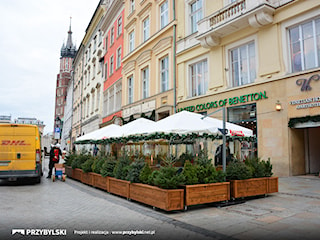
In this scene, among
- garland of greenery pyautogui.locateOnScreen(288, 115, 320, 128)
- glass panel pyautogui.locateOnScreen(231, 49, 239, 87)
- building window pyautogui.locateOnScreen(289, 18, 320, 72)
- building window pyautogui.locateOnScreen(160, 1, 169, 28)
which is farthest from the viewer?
building window pyautogui.locateOnScreen(160, 1, 169, 28)

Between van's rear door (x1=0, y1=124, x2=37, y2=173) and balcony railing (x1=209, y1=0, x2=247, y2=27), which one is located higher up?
balcony railing (x1=209, y1=0, x2=247, y2=27)

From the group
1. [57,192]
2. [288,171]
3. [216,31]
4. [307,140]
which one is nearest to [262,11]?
[216,31]

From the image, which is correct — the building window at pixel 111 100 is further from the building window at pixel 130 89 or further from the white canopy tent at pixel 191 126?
the white canopy tent at pixel 191 126

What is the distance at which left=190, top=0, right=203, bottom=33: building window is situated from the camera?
17.2 meters

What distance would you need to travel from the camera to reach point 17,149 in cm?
1131

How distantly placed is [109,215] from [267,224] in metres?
3.31

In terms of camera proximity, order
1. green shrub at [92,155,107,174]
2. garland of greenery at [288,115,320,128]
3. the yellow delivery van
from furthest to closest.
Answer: the yellow delivery van, green shrub at [92,155,107,174], garland of greenery at [288,115,320,128]

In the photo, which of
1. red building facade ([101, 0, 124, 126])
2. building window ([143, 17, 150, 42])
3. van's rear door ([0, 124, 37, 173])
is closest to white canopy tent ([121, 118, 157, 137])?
van's rear door ([0, 124, 37, 173])

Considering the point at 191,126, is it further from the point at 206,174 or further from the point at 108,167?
the point at 108,167

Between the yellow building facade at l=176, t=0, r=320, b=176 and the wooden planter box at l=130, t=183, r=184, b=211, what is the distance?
22.0 ft

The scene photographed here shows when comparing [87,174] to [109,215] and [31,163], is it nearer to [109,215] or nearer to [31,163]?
[31,163]

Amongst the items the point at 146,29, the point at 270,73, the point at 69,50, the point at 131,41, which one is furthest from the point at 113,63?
the point at 69,50

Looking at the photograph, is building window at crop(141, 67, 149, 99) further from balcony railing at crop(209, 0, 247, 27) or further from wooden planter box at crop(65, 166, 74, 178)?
wooden planter box at crop(65, 166, 74, 178)

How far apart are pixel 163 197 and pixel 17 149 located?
7.55m
